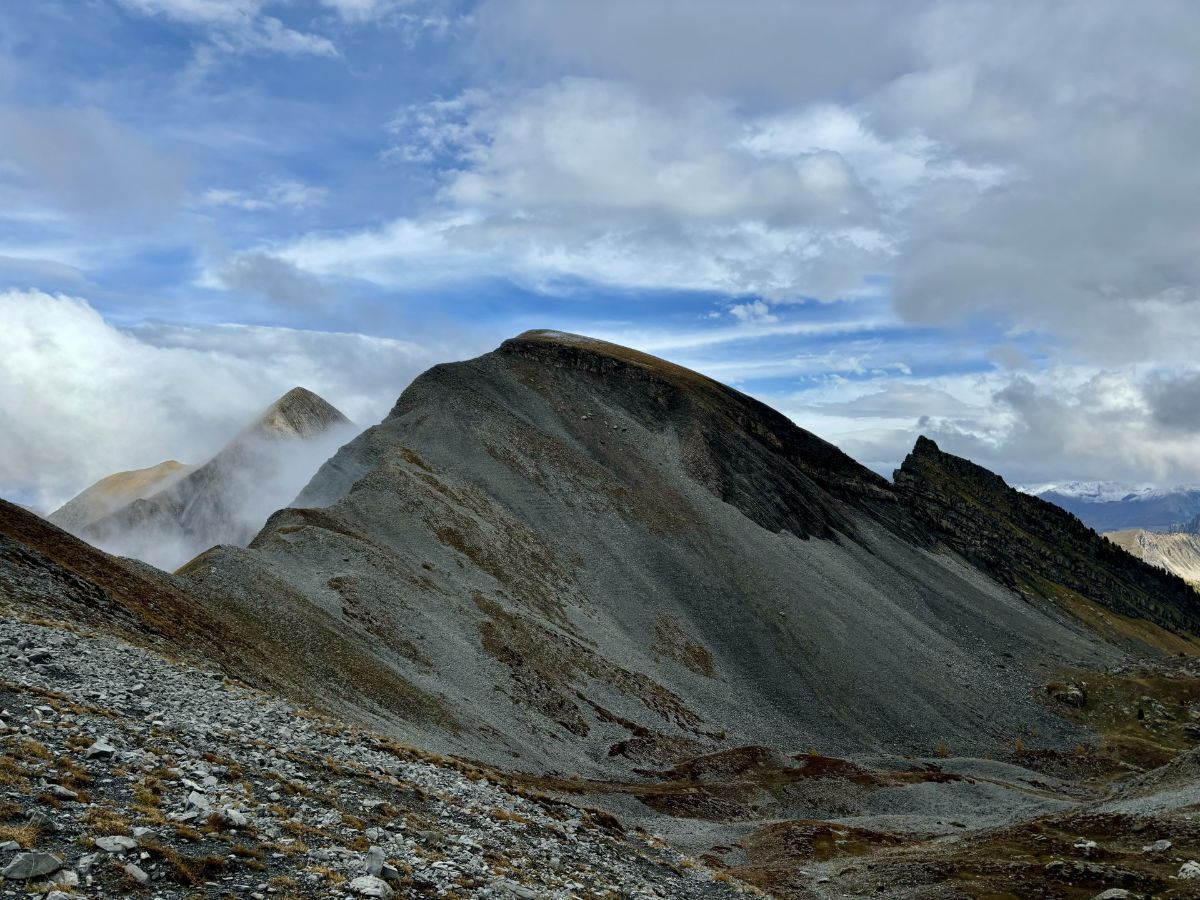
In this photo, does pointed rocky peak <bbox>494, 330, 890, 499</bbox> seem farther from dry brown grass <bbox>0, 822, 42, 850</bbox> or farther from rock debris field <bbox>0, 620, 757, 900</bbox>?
dry brown grass <bbox>0, 822, 42, 850</bbox>

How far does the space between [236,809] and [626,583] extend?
84.0 metres

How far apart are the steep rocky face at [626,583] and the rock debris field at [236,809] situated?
23.0m

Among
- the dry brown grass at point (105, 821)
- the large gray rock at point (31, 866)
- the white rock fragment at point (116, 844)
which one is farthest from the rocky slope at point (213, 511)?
the large gray rock at point (31, 866)

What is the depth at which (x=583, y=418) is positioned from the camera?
132 meters

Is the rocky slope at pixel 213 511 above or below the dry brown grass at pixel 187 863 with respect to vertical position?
above

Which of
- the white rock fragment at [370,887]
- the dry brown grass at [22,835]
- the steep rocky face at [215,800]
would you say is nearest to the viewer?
the dry brown grass at [22,835]

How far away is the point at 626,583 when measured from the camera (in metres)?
102

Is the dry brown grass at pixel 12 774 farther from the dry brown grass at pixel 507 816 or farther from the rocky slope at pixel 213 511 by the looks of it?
the rocky slope at pixel 213 511

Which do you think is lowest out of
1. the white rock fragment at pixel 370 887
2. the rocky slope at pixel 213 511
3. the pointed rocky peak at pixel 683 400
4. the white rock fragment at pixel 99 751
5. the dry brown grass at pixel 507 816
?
the dry brown grass at pixel 507 816

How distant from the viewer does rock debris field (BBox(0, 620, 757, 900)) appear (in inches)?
605

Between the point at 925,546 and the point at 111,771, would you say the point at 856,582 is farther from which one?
the point at 111,771

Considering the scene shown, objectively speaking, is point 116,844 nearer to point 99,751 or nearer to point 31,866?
point 31,866

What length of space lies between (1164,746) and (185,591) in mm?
107154

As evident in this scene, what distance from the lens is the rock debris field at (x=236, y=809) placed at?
1538 cm
